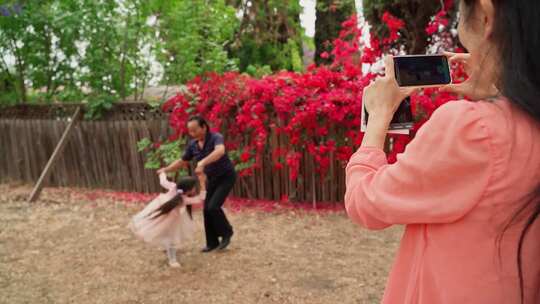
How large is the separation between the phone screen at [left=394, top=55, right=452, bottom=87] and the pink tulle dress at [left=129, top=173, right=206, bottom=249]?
3.90m

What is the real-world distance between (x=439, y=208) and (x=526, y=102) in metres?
0.26

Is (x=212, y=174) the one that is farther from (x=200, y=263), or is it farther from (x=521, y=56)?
(x=521, y=56)

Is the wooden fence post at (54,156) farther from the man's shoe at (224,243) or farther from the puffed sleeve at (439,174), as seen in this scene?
the puffed sleeve at (439,174)

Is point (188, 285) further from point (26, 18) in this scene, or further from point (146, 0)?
point (26, 18)

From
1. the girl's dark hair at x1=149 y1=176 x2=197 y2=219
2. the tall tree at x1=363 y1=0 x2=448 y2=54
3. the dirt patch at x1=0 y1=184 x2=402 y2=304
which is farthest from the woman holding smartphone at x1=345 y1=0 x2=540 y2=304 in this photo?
the tall tree at x1=363 y1=0 x2=448 y2=54

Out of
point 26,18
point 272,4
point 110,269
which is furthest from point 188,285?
point 272,4

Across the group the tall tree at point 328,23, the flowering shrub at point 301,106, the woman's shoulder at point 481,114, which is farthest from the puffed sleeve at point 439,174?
the tall tree at point 328,23

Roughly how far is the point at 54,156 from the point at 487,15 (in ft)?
28.3

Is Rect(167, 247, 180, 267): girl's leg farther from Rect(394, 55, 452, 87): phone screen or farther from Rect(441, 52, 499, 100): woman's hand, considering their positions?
Rect(441, 52, 499, 100): woman's hand

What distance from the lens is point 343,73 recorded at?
6723mm

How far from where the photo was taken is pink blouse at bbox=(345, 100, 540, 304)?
3.07ft

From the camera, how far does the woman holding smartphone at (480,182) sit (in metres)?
0.93

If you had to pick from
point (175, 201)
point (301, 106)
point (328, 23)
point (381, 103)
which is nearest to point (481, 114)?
point (381, 103)

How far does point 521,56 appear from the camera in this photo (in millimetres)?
916
